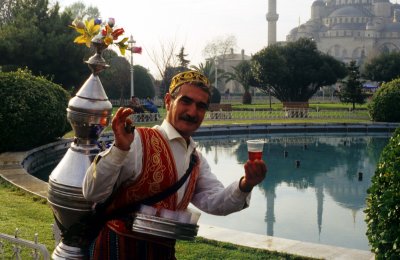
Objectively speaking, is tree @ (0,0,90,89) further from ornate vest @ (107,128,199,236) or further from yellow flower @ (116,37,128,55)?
ornate vest @ (107,128,199,236)

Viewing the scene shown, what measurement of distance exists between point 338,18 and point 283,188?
88423 mm

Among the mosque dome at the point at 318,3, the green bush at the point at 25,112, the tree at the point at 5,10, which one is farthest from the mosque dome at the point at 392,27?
the green bush at the point at 25,112

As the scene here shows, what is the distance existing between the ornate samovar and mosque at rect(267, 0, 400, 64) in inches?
3263

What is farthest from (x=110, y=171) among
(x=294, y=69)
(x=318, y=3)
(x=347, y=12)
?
(x=318, y=3)

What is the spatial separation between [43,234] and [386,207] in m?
3.59

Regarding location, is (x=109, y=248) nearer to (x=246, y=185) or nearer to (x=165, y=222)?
(x=165, y=222)

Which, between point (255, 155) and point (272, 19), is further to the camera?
point (272, 19)

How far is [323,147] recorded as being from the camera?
1814 centimetres

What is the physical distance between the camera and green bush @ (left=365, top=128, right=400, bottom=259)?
137 inches

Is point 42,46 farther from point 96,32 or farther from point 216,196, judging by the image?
point 216,196

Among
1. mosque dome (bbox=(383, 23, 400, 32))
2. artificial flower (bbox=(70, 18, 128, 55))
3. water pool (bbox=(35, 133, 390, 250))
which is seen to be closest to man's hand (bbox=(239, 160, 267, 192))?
artificial flower (bbox=(70, 18, 128, 55))

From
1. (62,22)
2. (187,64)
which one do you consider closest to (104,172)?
(62,22)

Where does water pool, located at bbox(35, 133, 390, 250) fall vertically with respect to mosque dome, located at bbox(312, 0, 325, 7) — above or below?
below

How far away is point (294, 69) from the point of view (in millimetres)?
36344
